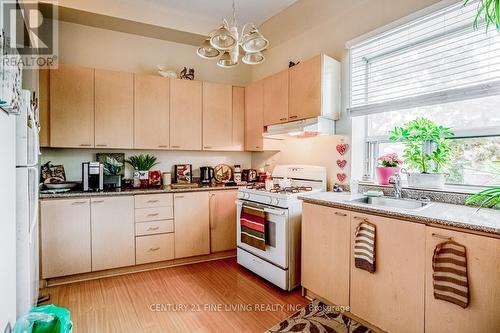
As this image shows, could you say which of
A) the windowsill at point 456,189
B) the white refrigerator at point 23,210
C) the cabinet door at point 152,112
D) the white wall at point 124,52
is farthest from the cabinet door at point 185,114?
the windowsill at point 456,189

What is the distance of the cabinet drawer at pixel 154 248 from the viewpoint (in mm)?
3025

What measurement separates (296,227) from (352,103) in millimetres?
1381

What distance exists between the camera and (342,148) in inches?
112

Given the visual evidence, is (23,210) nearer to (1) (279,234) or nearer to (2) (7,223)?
(2) (7,223)

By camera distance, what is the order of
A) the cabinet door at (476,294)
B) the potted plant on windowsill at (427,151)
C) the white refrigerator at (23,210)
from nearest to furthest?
the cabinet door at (476,294)
the white refrigerator at (23,210)
the potted plant on windowsill at (427,151)

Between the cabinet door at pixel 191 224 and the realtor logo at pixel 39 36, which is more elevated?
the realtor logo at pixel 39 36

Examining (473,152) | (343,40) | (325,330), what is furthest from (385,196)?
(343,40)

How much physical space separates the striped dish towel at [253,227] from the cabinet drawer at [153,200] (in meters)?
0.88

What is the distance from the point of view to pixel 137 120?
3264 millimetres

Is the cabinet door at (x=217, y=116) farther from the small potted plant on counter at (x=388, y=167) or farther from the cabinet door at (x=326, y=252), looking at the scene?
the small potted plant on counter at (x=388, y=167)

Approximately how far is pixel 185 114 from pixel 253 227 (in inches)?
67.2

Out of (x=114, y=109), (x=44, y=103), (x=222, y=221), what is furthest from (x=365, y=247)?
(x=44, y=103)

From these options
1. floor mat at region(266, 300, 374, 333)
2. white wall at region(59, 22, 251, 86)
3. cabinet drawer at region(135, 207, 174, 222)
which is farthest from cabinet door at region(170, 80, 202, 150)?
floor mat at region(266, 300, 374, 333)

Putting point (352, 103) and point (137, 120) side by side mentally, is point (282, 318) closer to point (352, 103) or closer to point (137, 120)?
point (352, 103)
